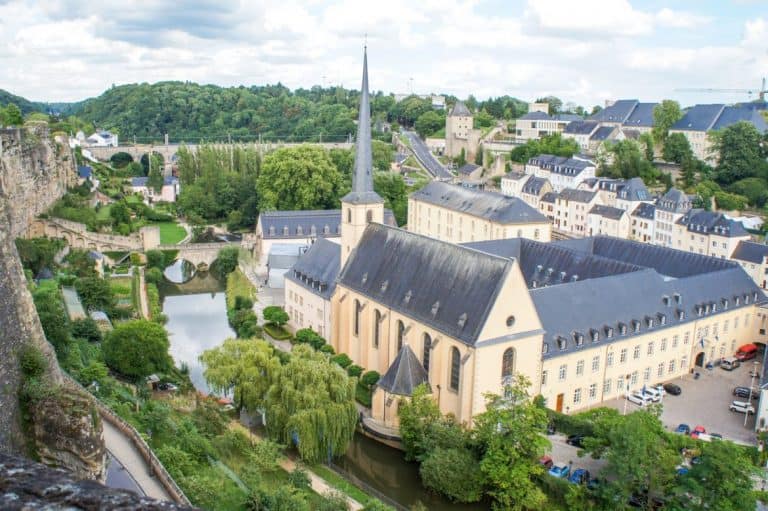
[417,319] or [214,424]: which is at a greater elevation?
[417,319]

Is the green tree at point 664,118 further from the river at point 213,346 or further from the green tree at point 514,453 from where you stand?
the green tree at point 514,453

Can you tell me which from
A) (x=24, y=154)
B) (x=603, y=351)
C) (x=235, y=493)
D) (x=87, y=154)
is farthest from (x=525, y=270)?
(x=87, y=154)

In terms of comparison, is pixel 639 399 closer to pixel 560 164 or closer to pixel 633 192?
pixel 633 192

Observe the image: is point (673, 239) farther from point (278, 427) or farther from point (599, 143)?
point (278, 427)

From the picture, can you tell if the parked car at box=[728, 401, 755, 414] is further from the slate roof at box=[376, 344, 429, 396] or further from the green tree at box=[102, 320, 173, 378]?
the green tree at box=[102, 320, 173, 378]

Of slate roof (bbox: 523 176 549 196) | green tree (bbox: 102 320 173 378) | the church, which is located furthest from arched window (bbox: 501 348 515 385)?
slate roof (bbox: 523 176 549 196)

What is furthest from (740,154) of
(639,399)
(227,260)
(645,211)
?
(227,260)
